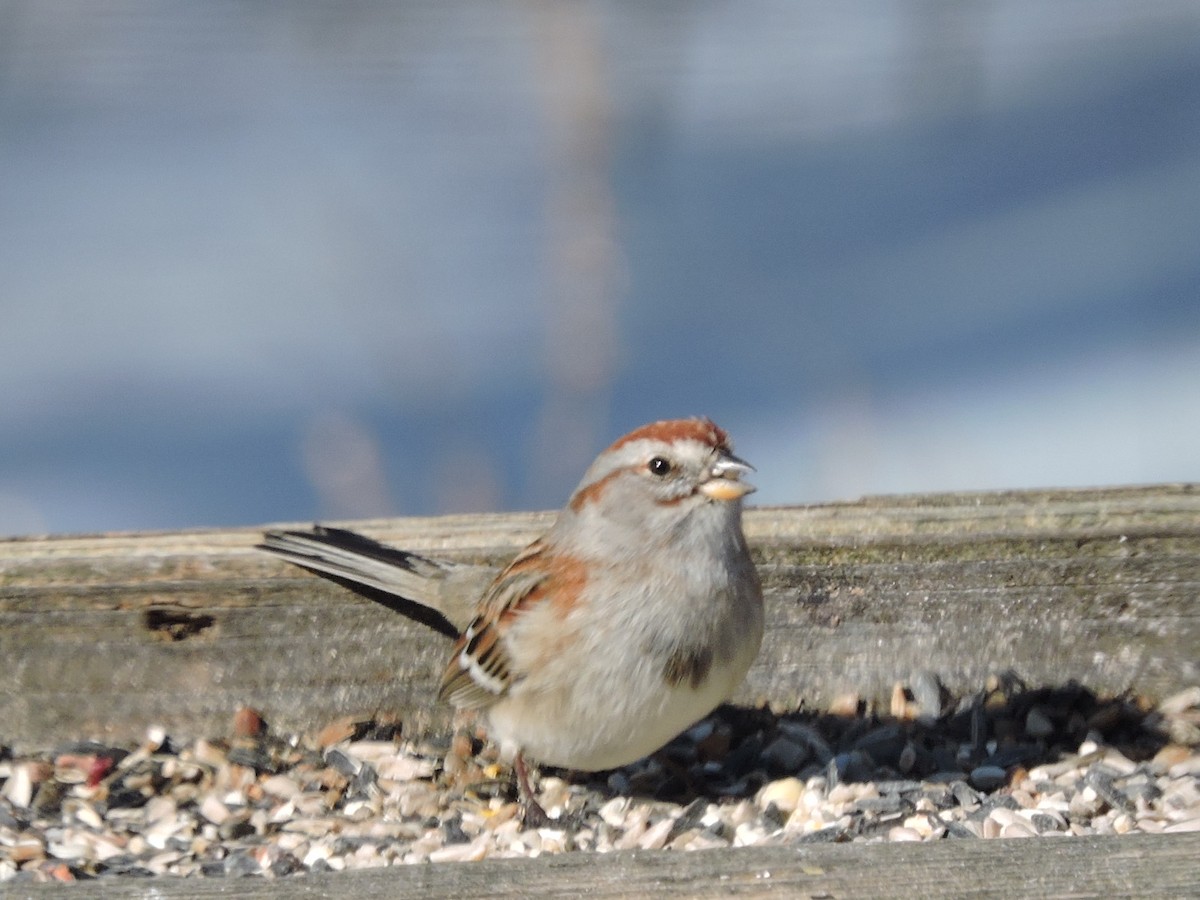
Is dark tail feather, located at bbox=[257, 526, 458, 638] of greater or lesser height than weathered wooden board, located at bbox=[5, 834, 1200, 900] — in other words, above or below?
above

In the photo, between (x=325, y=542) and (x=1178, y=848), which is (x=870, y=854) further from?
(x=325, y=542)

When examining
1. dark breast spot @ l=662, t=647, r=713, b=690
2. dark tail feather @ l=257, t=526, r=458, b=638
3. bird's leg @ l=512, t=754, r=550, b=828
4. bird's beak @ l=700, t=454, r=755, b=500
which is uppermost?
bird's beak @ l=700, t=454, r=755, b=500

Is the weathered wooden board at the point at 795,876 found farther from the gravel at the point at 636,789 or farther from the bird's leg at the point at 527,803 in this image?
the bird's leg at the point at 527,803

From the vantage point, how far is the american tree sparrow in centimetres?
242

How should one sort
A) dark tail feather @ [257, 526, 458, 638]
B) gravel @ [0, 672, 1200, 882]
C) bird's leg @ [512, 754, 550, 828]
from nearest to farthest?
gravel @ [0, 672, 1200, 882] → bird's leg @ [512, 754, 550, 828] → dark tail feather @ [257, 526, 458, 638]

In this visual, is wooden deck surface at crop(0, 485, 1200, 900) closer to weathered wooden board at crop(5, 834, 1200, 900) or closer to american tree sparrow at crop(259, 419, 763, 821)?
american tree sparrow at crop(259, 419, 763, 821)

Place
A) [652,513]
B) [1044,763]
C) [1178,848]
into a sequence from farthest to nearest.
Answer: [652,513] < [1044,763] < [1178,848]

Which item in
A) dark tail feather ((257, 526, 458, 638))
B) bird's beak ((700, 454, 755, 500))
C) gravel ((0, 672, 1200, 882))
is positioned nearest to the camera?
gravel ((0, 672, 1200, 882))

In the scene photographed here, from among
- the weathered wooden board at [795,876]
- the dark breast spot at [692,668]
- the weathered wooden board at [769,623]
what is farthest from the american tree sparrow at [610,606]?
the weathered wooden board at [795,876]

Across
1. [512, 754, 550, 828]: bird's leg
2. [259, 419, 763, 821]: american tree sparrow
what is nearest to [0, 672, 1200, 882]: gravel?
[512, 754, 550, 828]: bird's leg

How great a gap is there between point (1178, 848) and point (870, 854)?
1.07 ft

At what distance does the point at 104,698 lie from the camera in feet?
8.75

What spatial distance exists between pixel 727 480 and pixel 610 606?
0.29 metres

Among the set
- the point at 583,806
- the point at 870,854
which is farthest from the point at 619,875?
the point at 583,806
